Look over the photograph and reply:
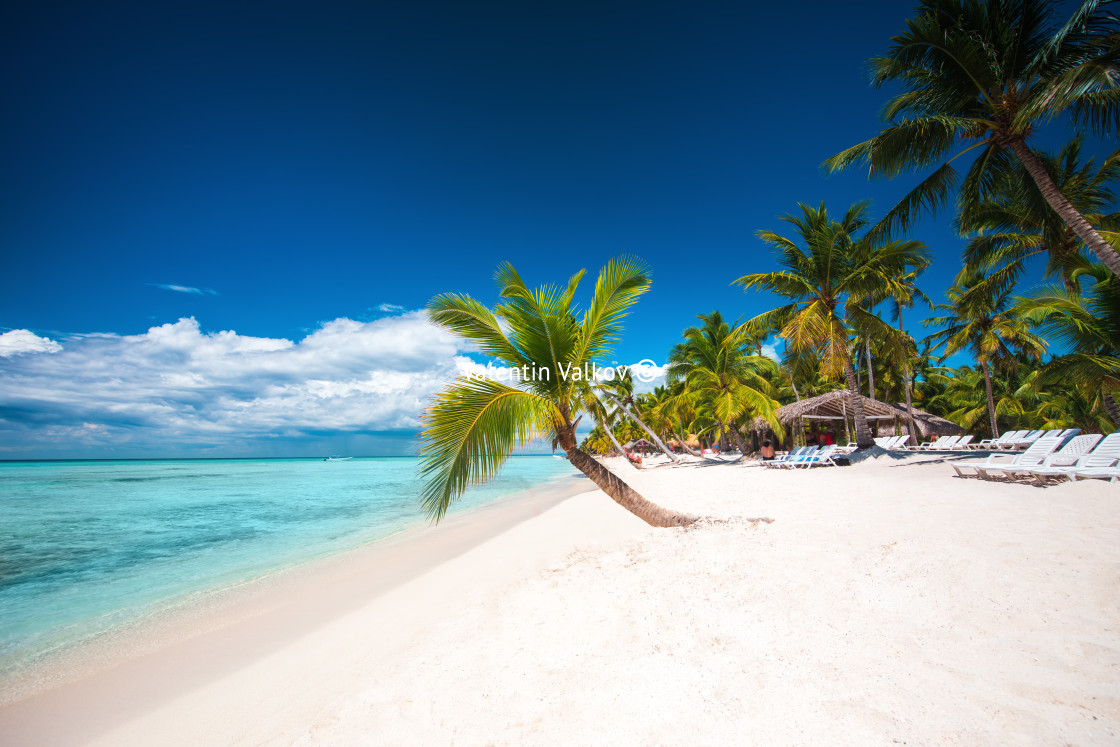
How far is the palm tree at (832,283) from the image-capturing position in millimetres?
13570

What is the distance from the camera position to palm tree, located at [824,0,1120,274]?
6.86 metres

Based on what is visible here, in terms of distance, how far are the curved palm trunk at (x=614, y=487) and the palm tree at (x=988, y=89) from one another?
26.7 feet

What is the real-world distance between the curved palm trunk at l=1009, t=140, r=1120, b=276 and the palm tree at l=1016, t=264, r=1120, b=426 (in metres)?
1.52

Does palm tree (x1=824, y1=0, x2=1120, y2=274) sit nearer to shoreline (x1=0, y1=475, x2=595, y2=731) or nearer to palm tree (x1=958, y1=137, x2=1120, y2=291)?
palm tree (x1=958, y1=137, x2=1120, y2=291)

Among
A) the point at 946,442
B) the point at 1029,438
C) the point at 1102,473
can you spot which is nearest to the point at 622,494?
the point at 1102,473

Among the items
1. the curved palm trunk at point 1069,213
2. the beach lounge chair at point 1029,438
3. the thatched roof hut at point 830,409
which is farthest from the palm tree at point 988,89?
the beach lounge chair at point 1029,438

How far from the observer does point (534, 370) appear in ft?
17.9

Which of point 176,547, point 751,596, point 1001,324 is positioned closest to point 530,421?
point 751,596

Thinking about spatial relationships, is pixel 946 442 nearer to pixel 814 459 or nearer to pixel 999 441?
pixel 999 441

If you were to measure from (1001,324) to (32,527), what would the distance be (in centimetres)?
3686

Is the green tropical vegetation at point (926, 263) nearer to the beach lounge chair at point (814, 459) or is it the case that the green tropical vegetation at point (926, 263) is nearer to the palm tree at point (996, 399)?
the beach lounge chair at point (814, 459)

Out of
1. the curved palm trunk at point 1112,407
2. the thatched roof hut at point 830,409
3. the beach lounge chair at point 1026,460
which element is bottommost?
the beach lounge chair at point 1026,460

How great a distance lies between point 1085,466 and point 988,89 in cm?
685

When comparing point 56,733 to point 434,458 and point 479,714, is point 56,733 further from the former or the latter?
point 479,714
